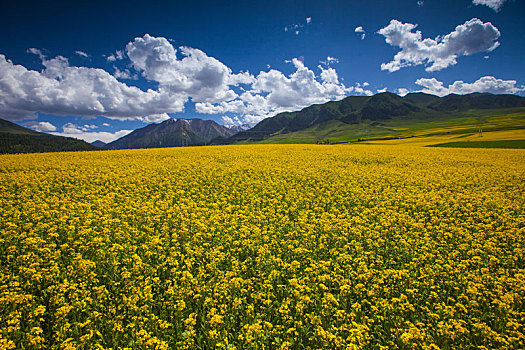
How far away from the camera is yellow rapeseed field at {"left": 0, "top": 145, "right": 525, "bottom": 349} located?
4.21 meters

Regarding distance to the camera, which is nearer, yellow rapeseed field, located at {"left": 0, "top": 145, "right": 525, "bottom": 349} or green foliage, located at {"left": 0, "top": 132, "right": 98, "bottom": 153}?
yellow rapeseed field, located at {"left": 0, "top": 145, "right": 525, "bottom": 349}

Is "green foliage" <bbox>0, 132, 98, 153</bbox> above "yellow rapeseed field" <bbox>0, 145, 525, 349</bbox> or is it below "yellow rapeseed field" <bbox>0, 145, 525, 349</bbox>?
above

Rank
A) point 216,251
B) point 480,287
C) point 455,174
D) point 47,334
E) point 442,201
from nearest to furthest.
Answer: point 47,334, point 480,287, point 216,251, point 442,201, point 455,174

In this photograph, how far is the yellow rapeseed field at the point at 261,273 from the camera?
4.21 meters

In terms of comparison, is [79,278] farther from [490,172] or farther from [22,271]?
[490,172]

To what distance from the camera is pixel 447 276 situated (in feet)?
19.2

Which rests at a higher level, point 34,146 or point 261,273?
point 34,146

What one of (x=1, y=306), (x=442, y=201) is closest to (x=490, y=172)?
(x=442, y=201)

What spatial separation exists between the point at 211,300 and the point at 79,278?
3462mm

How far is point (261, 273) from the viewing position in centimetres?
574

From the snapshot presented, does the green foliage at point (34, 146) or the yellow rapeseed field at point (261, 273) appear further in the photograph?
the green foliage at point (34, 146)

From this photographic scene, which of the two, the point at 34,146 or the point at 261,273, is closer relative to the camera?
the point at 261,273

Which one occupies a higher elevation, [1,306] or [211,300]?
[1,306]

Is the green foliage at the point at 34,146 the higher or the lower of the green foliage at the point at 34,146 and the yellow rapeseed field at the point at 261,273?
the higher
